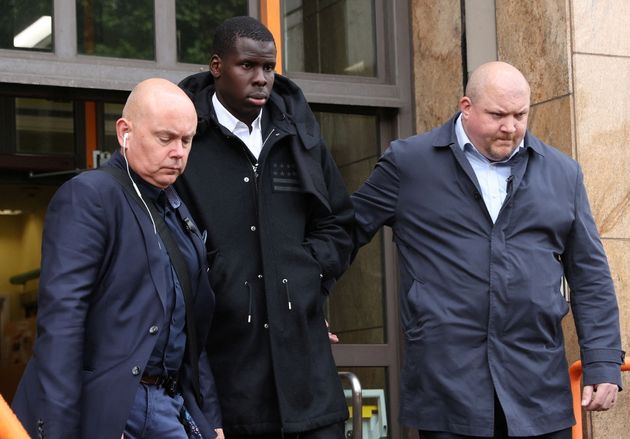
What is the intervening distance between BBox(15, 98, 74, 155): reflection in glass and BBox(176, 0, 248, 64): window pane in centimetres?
233

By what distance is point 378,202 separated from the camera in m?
5.41

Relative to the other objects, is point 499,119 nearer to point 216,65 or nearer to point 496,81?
point 496,81

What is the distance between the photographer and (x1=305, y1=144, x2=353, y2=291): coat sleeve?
512cm

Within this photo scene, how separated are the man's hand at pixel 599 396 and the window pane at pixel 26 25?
9.74 feet

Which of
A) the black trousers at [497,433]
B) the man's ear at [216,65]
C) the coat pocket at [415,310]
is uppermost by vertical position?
the man's ear at [216,65]

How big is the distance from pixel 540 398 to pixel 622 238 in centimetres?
180

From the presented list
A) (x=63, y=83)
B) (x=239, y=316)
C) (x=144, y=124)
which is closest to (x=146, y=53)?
(x=63, y=83)

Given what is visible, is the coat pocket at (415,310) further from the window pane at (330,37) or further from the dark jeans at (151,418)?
the window pane at (330,37)

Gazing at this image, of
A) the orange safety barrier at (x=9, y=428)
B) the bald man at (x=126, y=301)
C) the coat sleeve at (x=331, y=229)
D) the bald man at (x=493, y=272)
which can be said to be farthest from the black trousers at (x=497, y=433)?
the orange safety barrier at (x=9, y=428)

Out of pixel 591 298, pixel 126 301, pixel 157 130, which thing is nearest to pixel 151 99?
pixel 157 130

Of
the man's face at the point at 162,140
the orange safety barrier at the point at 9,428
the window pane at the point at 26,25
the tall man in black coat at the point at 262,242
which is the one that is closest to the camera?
the orange safety barrier at the point at 9,428

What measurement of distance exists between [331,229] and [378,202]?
0.30 m

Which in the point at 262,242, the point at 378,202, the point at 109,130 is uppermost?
the point at 109,130

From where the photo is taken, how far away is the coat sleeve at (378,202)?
5395 mm
